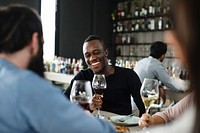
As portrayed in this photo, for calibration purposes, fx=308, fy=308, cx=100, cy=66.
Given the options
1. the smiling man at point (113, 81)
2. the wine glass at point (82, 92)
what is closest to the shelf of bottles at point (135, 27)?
the smiling man at point (113, 81)

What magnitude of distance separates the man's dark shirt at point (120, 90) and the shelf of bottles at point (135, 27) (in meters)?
4.60

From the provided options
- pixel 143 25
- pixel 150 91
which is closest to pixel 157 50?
pixel 150 91

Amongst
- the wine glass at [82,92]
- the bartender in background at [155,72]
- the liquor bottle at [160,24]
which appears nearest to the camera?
the wine glass at [82,92]

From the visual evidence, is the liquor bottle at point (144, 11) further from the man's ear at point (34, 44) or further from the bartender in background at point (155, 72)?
the man's ear at point (34, 44)

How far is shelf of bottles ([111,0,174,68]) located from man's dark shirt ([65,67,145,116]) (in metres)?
4.60

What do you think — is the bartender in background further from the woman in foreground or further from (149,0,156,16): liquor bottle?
(149,0,156,16): liquor bottle

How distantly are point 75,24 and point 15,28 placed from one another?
6.99 meters

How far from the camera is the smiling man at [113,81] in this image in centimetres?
243

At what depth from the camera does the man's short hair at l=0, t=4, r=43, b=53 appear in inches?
38.0

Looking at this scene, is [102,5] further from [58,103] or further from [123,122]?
[58,103]

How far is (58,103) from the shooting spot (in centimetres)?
84

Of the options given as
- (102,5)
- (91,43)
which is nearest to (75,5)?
(102,5)

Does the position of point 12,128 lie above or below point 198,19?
below

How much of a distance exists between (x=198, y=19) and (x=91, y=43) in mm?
2064
